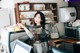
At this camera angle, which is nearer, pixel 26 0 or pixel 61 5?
pixel 26 0

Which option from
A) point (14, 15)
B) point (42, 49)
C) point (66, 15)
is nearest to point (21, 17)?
point (14, 15)

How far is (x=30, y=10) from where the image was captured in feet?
11.8

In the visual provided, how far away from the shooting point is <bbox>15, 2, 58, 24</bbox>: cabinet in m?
3.52

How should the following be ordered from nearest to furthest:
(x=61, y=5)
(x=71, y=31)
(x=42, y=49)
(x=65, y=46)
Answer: (x=65, y=46) < (x=42, y=49) < (x=71, y=31) < (x=61, y=5)

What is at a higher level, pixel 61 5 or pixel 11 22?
pixel 61 5

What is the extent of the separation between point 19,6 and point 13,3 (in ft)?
0.47

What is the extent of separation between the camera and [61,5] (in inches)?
159

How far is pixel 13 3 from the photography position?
3533 mm

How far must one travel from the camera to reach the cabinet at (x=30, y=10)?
3.52m

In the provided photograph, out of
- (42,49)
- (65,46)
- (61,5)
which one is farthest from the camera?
(61,5)

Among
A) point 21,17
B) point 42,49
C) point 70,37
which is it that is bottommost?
point 70,37

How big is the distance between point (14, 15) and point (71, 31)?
132 centimetres

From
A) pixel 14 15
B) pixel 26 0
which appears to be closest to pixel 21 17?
pixel 14 15

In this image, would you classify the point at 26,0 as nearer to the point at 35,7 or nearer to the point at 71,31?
the point at 35,7
